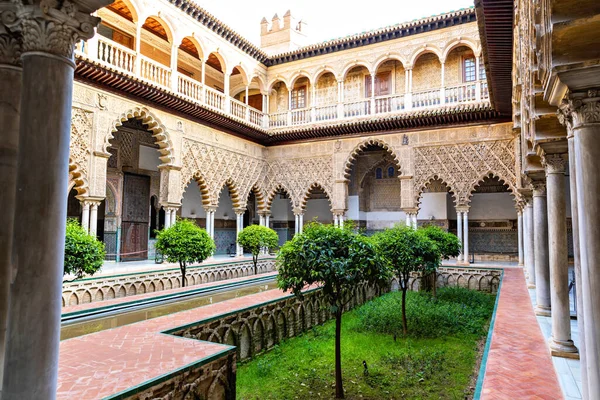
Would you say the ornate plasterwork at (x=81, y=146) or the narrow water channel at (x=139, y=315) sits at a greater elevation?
the ornate plasterwork at (x=81, y=146)

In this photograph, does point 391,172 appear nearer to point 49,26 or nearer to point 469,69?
point 469,69

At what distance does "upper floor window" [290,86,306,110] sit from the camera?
66.0 feet

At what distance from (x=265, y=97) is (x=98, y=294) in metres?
12.2

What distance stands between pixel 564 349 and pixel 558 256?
1131 mm

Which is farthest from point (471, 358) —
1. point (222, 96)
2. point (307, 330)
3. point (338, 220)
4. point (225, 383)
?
point (222, 96)

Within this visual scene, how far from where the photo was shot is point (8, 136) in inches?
108

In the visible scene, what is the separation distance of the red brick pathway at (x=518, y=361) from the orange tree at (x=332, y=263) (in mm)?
1730

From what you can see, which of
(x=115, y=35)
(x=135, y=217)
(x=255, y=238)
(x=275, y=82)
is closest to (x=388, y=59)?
(x=275, y=82)

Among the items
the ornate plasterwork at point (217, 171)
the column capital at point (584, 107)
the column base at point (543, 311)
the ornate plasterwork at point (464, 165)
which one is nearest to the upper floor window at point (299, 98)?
the ornate plasterwork at point (217, 171)

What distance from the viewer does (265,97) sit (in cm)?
1930

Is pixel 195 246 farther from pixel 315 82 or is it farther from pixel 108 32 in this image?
pixel 315 82

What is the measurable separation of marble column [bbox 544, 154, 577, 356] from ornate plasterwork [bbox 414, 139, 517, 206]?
32.2ft

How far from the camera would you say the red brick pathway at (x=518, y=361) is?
12.4ft

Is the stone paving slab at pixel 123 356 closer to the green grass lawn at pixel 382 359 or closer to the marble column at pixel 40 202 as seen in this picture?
the marble column at pixel 40 202
